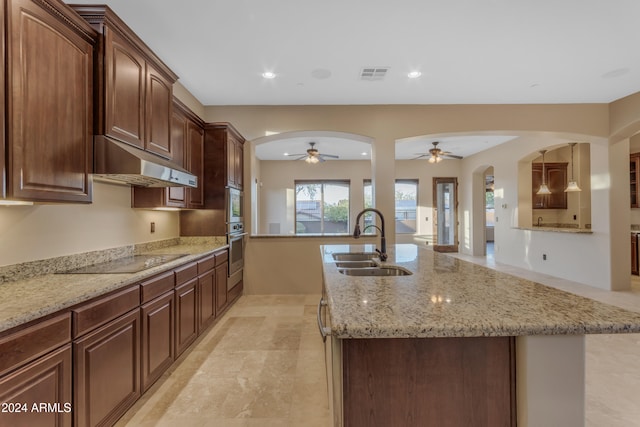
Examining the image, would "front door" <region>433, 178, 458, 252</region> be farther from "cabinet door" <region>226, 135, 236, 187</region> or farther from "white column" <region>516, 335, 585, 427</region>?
"white column" <region>516, 335, 585, 427</region>

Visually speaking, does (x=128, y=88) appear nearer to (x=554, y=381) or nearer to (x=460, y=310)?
(x=460, y=310)

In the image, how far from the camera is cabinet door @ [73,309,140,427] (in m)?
1.42

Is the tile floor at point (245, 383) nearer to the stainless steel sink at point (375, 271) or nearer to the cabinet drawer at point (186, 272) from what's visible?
the cabinet drawer at point (186, 272)

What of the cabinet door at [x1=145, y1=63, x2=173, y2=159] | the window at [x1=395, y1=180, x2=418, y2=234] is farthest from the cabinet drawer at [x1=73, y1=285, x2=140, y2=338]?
the window at [x1=395, y1=180, x2=418, y2=234]

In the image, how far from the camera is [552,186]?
20.9 ft

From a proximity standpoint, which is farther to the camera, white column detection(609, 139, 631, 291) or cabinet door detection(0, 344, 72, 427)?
white column detection(609, 139, 631, 291)

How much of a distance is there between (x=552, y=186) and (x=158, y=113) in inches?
297

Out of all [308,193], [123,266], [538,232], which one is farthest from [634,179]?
[123,266]

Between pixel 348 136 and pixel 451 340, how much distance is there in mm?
3875

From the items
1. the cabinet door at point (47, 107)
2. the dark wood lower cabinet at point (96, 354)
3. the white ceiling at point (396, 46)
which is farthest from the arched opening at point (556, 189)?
the cabinet door at point (47, 107)

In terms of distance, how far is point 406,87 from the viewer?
3.72m

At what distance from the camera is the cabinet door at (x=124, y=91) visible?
1.90 metres

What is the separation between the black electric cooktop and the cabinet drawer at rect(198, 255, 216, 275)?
0.25m

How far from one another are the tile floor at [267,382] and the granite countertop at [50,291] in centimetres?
89
